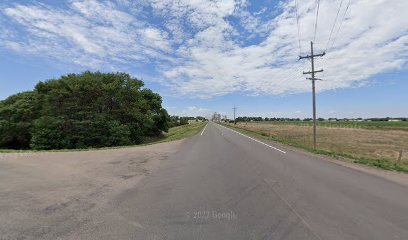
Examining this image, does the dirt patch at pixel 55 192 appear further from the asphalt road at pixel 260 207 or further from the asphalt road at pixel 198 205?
the asphalt road at pixel 260 207

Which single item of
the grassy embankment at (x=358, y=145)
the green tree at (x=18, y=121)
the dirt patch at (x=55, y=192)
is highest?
the green tree at (x=18, y=121)

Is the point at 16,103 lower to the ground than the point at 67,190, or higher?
higher

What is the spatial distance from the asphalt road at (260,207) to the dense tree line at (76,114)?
28.0 metres

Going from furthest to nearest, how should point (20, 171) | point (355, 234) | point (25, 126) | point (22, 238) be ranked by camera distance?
point (25, 126) → point (20, 171) → point (355, 234) → point (22, 238)

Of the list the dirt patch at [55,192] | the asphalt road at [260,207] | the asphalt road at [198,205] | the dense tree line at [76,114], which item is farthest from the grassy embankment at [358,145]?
the dense tree line at [76,114]

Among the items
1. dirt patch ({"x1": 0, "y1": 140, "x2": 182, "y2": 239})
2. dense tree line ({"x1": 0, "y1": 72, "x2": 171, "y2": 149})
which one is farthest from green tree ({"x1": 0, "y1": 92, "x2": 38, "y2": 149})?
dirt patch ({"x1": 0, "y1": 140, "x2": 182, "y2": 239})

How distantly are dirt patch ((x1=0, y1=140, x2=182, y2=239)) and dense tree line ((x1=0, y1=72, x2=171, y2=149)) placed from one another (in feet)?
76.6

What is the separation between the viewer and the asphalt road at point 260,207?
5082 millimetres

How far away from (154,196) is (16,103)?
43318 millimetres

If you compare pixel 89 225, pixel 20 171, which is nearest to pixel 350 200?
pixel 89 225

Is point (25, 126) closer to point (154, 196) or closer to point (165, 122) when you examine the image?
point (165, 122)

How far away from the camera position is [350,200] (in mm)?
7430

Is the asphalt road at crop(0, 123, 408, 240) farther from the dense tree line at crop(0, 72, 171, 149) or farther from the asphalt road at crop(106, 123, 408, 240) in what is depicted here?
the dense tree line at crop(0, 72, 171, 149)

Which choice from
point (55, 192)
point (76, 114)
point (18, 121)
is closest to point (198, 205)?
point (55, 192)
